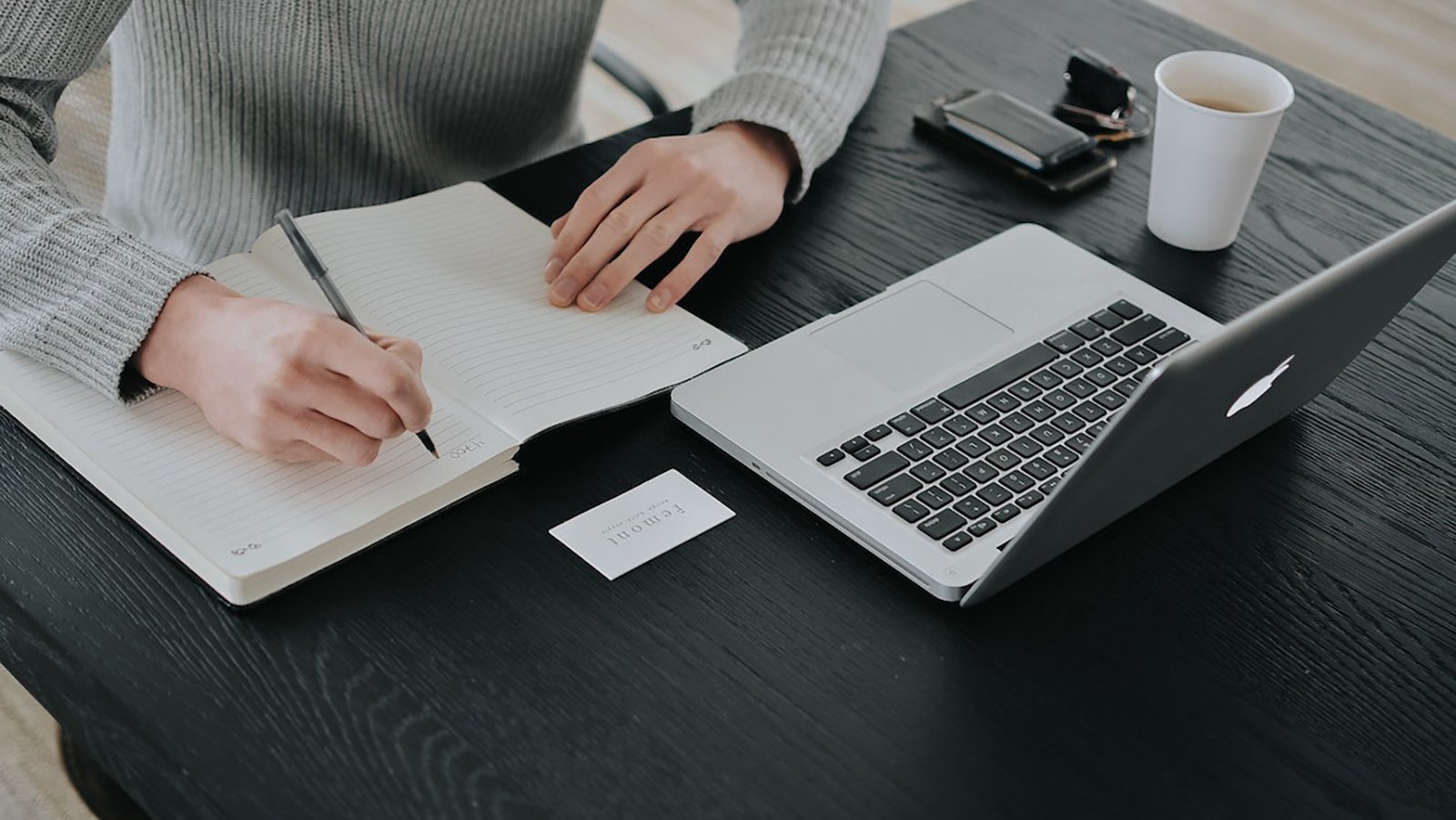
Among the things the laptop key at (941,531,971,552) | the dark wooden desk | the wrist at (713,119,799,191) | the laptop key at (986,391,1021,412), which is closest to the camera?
the dark wooden desk

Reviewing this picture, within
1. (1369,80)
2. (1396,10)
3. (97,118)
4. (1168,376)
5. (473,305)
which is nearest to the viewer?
(1168,376)

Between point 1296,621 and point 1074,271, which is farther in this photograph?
point 1074,271

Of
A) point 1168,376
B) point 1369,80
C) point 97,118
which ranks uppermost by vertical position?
point 1168,376

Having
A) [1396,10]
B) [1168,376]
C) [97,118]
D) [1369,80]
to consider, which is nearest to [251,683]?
[1168,376]

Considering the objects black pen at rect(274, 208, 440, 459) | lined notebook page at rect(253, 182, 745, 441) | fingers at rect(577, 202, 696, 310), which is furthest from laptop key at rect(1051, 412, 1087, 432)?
black pen at rect(274, 208, 440, 459)

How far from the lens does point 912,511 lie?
79 cm

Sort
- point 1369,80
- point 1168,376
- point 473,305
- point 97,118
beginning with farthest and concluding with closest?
point 1369,80 → point 97,118 → point 473,305 → point 1168,376

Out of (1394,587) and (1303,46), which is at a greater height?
(1394,587)

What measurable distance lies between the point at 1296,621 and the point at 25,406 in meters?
0.74

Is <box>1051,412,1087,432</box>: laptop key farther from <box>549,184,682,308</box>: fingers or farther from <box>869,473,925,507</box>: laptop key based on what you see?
<box>549,184,682,308</box>: fingers

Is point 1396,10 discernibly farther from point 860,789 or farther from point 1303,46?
point 860,789

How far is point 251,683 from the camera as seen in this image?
691 mm

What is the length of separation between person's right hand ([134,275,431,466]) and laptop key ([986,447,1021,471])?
0.33 metres

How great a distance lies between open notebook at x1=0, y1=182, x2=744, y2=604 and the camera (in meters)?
0.76
